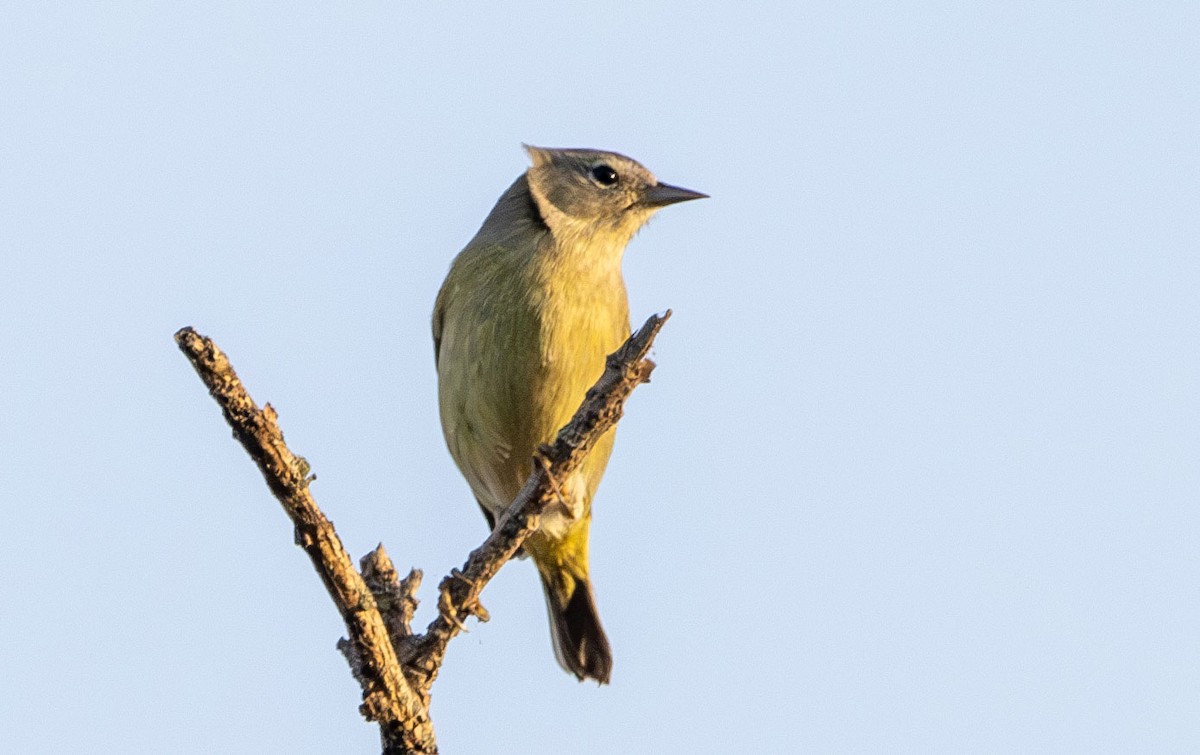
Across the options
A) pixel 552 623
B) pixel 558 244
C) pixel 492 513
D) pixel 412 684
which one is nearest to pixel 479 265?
pixel 558 244

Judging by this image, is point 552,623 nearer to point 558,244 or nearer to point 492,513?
point 492,513

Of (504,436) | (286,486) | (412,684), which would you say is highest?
(504,436)

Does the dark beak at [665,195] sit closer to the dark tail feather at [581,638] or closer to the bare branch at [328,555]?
the dark tail feather at [581,638]

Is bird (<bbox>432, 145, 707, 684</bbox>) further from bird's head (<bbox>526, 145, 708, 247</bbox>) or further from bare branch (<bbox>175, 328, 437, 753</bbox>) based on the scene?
bare branch (<bbox>175, 328, 437, 753</bbox>)

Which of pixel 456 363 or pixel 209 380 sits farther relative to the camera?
pixel 456 363

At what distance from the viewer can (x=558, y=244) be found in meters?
6.52

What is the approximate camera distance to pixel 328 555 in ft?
13.0

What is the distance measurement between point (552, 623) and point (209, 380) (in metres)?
3.94

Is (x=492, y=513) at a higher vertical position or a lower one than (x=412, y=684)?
higher

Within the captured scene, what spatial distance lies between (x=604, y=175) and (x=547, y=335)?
4.26 ft

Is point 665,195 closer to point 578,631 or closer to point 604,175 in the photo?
point 604,175

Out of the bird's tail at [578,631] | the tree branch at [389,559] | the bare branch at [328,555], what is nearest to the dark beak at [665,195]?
the bird's tail at [578,631]

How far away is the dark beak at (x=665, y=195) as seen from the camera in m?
6.90

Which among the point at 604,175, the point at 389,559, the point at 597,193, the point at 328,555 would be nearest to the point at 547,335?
the point at 597,193
